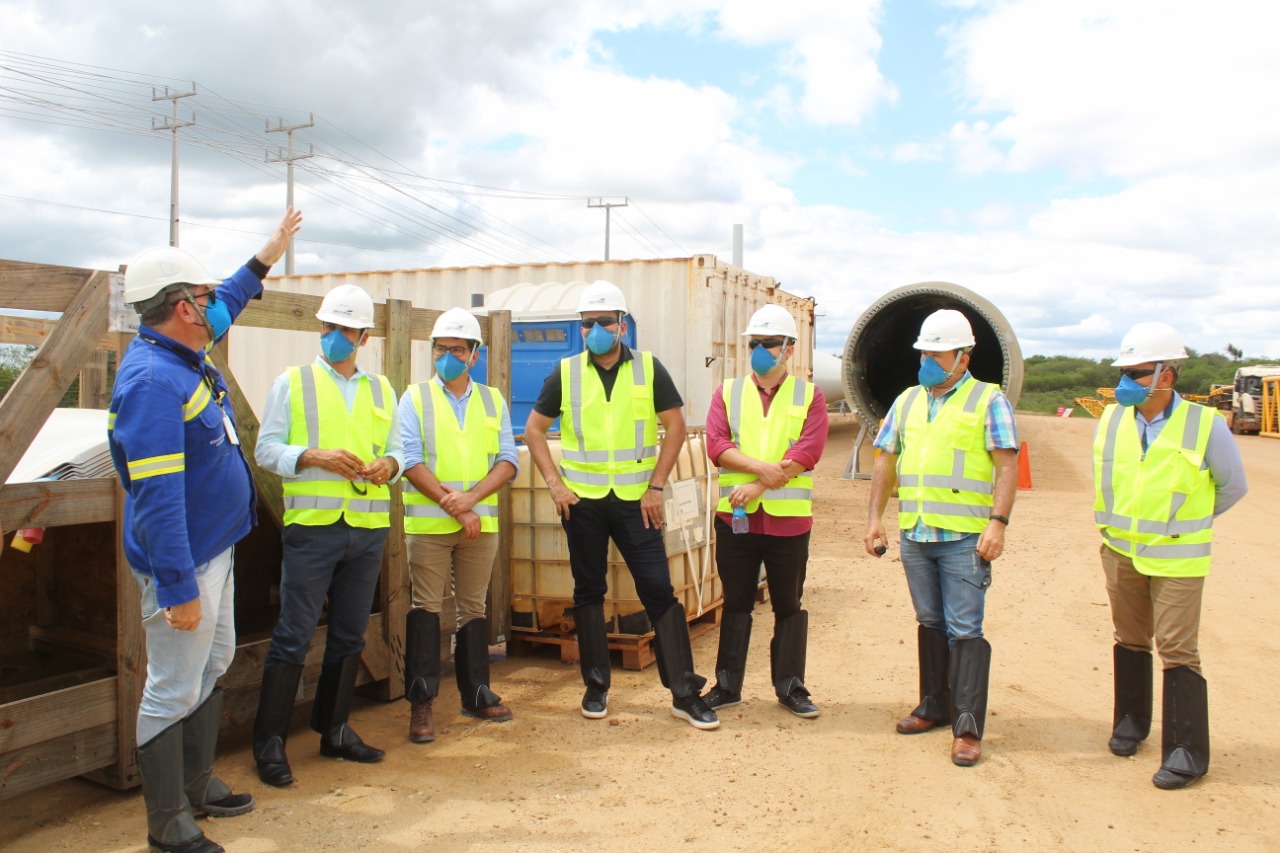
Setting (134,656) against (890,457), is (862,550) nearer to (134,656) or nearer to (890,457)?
(890,457)

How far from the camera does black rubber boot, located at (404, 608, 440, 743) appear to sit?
4.59 metres

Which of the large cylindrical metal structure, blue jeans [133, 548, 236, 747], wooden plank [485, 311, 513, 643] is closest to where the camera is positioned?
blue jeans [133, 548, 236, 747]

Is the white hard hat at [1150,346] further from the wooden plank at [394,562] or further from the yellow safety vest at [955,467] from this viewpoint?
the wooden plank at [394,562]

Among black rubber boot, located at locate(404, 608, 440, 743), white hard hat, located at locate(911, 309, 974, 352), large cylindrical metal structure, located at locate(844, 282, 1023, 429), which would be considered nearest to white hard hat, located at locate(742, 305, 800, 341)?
white hard hat, located at locate(911, 309, 974, 352)

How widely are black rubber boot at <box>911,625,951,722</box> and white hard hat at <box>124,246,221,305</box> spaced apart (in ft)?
11.4

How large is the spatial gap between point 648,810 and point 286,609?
172 centimetres

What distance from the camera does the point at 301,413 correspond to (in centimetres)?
414

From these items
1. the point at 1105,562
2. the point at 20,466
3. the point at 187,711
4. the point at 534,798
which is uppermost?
the point at 20,466

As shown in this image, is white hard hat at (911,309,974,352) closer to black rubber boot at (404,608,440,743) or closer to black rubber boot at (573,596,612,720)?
black rubber boot at (573,596,612,720)

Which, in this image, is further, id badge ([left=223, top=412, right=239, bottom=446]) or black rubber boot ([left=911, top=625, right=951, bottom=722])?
black rubber boot ([left=911, top=625, right=951, bottom=722])

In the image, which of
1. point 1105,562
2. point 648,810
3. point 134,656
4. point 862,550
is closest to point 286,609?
point 134,656

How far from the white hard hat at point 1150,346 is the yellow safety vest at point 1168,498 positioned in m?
0.23

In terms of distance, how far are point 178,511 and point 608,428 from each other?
2126 millimetres

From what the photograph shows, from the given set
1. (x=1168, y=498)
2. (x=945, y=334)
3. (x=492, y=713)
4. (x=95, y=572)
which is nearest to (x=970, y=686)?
(x=1168, y=498)
